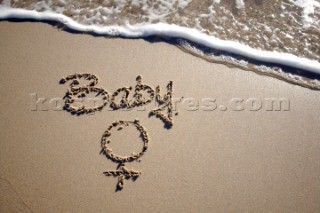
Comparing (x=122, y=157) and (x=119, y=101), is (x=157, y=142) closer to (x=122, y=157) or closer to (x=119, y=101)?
(x=122, y=157)

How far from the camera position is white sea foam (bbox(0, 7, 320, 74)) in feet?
11.8

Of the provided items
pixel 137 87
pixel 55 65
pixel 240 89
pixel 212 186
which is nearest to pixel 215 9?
pixel 240 89

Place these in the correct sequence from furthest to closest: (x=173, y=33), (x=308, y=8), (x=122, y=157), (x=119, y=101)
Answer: (x=308, y=8) < (x=173, y=33) < (x=119, y=101) < (x=122, y=157)

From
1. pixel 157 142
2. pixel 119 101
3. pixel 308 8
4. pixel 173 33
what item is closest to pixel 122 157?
pixel 157 142

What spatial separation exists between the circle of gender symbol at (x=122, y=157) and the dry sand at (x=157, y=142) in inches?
2.0

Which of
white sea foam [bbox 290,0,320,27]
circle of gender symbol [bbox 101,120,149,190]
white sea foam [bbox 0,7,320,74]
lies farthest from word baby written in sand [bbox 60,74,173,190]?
white sea foam [bbox 290,0,320,27]

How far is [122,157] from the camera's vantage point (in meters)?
2.94

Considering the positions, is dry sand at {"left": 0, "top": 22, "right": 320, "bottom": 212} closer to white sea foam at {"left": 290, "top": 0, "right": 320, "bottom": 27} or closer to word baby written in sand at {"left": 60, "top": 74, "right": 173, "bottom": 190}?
word baby written in sand at {"left": 60, "top": 74, "right": 173, "bottom": 190}

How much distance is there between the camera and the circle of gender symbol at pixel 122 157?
9.21 ft

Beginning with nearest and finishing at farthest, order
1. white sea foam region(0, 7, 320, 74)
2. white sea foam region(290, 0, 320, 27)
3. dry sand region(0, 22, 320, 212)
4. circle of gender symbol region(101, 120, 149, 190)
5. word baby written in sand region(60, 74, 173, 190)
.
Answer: dry sand region(0, 22, 320, 212)
circle of gender symbol region(101, 120, 149, 190)
word baby written in sand region(60, 74, 173, 190)
white sea foam region(0, 7, 320, 74)
white sea foam region(290, 0, 320, 27)

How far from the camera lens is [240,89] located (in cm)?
331

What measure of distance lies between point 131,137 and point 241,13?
7.08ft

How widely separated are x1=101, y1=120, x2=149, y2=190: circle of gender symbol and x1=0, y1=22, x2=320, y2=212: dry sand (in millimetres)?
51

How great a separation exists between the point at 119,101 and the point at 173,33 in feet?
3.58
